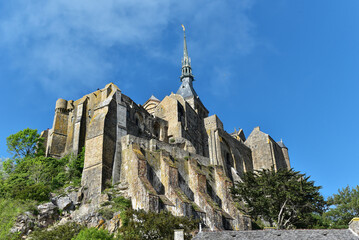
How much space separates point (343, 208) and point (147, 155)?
17.9m

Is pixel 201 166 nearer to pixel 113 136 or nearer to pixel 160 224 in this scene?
pixel 113 136

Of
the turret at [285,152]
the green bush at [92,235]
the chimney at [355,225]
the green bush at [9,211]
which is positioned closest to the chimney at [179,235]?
the green bush at [92,235]

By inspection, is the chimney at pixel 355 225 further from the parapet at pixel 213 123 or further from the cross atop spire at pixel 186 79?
the cross atop spire at pixel 186 79

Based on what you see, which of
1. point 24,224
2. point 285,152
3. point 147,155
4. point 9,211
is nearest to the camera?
point 24,224

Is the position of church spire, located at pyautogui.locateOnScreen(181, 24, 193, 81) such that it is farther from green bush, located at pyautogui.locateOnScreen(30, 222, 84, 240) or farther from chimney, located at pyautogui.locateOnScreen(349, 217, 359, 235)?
chimney, located at pyautogui.locateOnScreen(349, 217, 359, 235)

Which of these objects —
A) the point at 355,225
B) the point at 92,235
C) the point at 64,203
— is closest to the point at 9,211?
the point at 64,203

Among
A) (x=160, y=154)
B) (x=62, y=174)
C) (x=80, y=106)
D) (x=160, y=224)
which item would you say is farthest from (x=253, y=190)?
(x=80, y=106)

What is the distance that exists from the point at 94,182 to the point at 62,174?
16.8ft

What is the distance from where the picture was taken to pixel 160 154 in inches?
1404

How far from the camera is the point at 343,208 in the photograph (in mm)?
36562

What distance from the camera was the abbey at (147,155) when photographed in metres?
32.4

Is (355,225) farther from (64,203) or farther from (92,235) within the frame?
(64,203)

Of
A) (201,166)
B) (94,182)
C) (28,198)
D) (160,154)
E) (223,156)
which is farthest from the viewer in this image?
(223,156)

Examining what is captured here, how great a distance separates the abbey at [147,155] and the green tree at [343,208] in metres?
7.69
